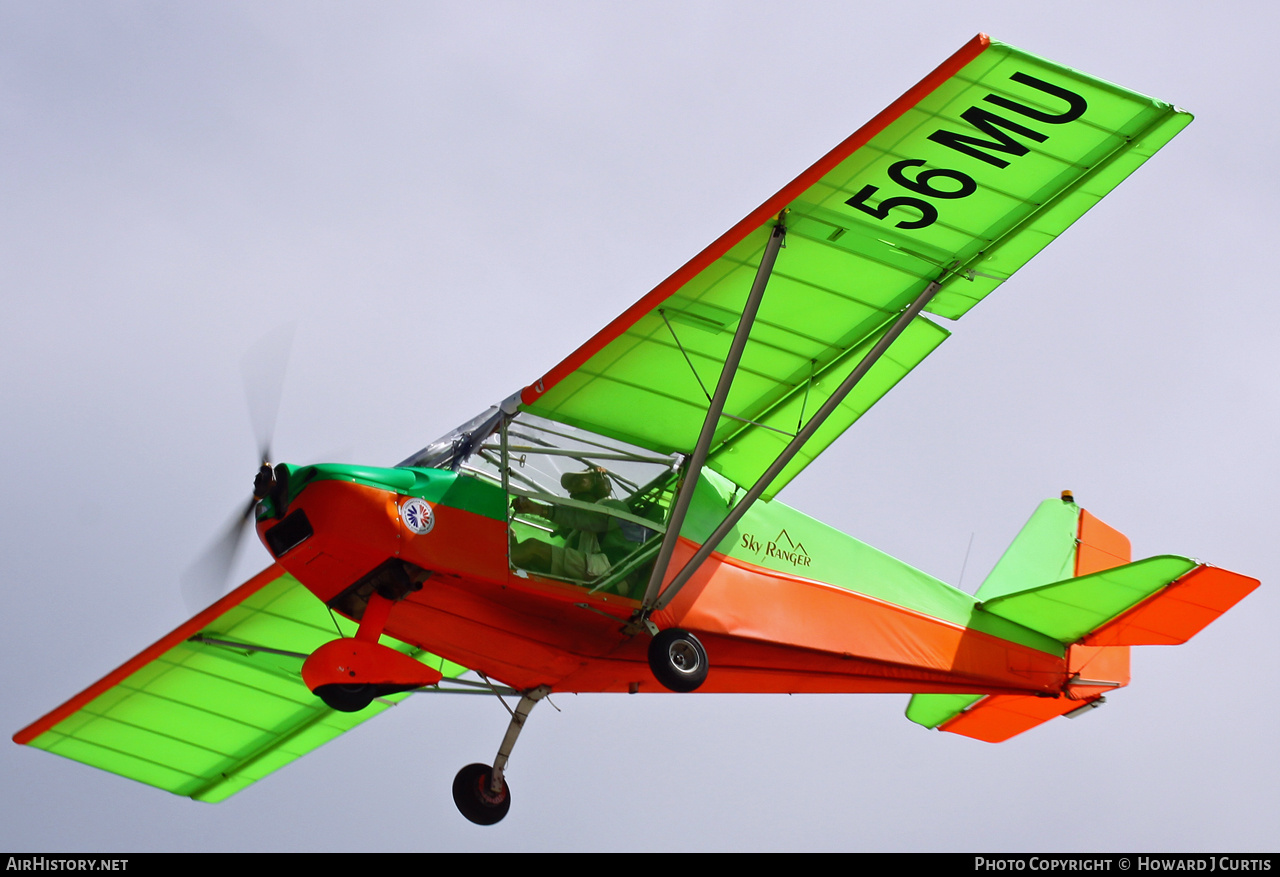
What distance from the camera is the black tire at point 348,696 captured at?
30.6 feet

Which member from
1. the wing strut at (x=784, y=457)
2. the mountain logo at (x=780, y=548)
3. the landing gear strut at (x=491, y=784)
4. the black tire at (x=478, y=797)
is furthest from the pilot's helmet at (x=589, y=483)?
the black tire at (x=478, y=797)

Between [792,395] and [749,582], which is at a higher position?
[792,395]

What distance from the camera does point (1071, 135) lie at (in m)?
8.83

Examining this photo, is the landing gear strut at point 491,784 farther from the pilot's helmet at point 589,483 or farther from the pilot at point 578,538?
the pilot's helmet at point 589,483

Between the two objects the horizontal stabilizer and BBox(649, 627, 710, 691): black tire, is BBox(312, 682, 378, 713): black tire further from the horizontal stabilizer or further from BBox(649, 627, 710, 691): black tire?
the horizontal stabilizer

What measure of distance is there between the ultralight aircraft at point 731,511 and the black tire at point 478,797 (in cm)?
2

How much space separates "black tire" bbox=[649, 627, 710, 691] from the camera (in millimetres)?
9484

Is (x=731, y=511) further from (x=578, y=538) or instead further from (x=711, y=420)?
(x=578, y=538)

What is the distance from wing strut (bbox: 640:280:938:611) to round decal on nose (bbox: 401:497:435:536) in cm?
156

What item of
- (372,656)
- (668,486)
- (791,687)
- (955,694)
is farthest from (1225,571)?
(372,656)

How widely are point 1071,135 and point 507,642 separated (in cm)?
491

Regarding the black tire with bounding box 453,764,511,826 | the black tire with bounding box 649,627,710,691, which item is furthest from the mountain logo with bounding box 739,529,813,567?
the black tire with bounding box 453,764,511,826

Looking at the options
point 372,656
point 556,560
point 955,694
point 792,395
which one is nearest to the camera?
point 372,656

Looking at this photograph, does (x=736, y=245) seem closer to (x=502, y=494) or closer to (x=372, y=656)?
(x=502, y=494)
